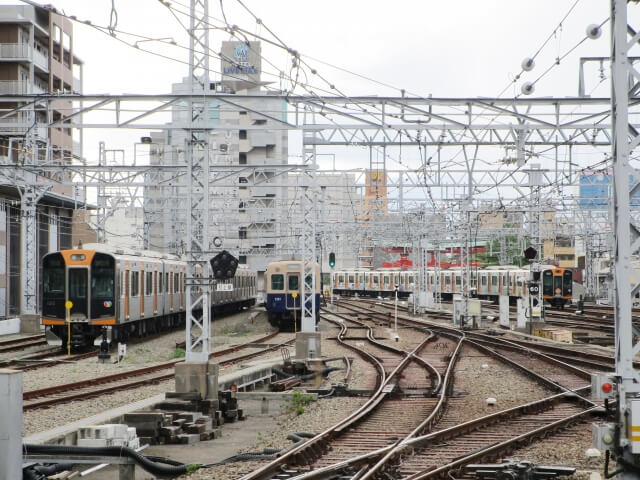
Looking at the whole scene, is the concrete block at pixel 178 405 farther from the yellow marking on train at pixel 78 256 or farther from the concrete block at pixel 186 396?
the yellow marking on train at pixel 78 256

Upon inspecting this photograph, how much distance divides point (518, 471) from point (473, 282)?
48473 millimetres

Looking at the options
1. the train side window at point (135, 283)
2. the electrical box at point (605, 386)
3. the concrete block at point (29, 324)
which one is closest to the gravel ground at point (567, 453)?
the electrical box at point (605, 386)

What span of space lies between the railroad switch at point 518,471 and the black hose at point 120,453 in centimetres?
263

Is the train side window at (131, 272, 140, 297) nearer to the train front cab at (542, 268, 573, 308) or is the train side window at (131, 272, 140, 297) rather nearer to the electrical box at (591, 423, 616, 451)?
the electrical box at (591, 423, 616, 451)

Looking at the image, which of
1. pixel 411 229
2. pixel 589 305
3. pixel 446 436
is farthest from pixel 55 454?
pixel 589 305

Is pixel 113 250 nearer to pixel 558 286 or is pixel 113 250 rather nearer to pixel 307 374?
pixel 307 374

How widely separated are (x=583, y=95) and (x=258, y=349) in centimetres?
1066

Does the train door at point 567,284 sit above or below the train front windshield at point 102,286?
below

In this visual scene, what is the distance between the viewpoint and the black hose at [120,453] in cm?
715

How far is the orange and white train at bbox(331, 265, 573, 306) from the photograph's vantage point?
153 feet

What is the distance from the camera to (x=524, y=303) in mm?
30984

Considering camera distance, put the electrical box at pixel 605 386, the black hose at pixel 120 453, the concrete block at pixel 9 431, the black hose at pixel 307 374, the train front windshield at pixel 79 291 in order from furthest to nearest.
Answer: the train front windshield at pixel 79 291 < the black hose at pixel 307 374 < the black hose at pixel 120 453 < the electrical box at pixel 605 386 < the concrete block at pixel 9 431

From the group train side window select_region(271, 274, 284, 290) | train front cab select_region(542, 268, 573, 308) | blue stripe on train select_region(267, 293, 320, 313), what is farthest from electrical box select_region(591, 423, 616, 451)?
train front cab select_region(542, 268, 573, 308)

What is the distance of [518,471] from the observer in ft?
25.4
